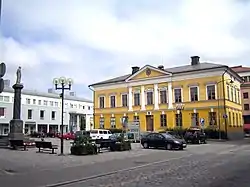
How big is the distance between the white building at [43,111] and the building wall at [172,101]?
81.5 ft

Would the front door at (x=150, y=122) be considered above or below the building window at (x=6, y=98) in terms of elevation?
below

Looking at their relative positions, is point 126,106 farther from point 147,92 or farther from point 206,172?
point 206,172

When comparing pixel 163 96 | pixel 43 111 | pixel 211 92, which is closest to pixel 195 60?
pixel 163 96

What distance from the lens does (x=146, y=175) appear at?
44.9 feet

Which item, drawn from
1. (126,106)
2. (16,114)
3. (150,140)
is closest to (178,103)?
(126,106)

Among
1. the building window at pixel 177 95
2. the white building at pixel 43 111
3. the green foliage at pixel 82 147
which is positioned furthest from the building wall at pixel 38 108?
the green foliage at pixel 82 147

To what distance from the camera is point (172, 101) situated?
57.7 meters

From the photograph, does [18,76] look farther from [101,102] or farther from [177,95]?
[101,102]

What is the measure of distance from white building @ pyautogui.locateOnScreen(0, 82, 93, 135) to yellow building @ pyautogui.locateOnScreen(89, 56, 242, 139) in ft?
80.2

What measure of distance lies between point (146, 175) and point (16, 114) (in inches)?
826

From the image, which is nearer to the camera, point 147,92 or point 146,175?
point 146,175

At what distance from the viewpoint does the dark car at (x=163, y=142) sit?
30484 mm

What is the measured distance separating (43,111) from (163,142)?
63.5m

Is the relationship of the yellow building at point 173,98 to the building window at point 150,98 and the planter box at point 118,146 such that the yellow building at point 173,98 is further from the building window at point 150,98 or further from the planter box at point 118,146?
the planter box at point 118,146
